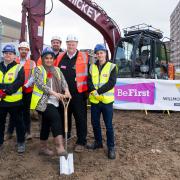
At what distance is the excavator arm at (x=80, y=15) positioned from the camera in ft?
26.1

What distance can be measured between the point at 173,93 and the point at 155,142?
335 cm

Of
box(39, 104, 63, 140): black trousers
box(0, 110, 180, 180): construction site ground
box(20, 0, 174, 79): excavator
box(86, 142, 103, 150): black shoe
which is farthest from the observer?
box(20, 0, 174, 79): excavator

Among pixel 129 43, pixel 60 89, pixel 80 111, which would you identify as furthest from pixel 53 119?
pixel 129 43

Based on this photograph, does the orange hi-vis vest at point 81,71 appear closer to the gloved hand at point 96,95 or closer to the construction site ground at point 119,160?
the gloved hand at point 96,95

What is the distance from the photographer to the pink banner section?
910cm

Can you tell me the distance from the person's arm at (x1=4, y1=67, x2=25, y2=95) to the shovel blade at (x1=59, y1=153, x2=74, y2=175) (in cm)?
139

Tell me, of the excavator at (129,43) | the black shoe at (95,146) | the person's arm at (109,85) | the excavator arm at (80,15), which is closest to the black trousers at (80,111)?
the black shoe at (95,146)

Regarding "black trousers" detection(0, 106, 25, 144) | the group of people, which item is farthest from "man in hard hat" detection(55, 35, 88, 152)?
"black trousers" detection(0, 106, 25, 144)

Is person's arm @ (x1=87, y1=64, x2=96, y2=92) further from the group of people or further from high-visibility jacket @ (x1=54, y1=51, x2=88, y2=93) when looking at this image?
high-visibility jacket @ (x1=54, y1=51, x2=88, y2=93)

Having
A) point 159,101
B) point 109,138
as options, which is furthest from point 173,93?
point 109,138

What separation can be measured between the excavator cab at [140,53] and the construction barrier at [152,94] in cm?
Result: 95

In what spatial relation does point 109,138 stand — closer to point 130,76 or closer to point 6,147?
point 6,147

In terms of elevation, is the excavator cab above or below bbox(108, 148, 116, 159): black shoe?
above

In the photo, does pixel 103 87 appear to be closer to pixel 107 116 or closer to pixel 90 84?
pixel 90 84
